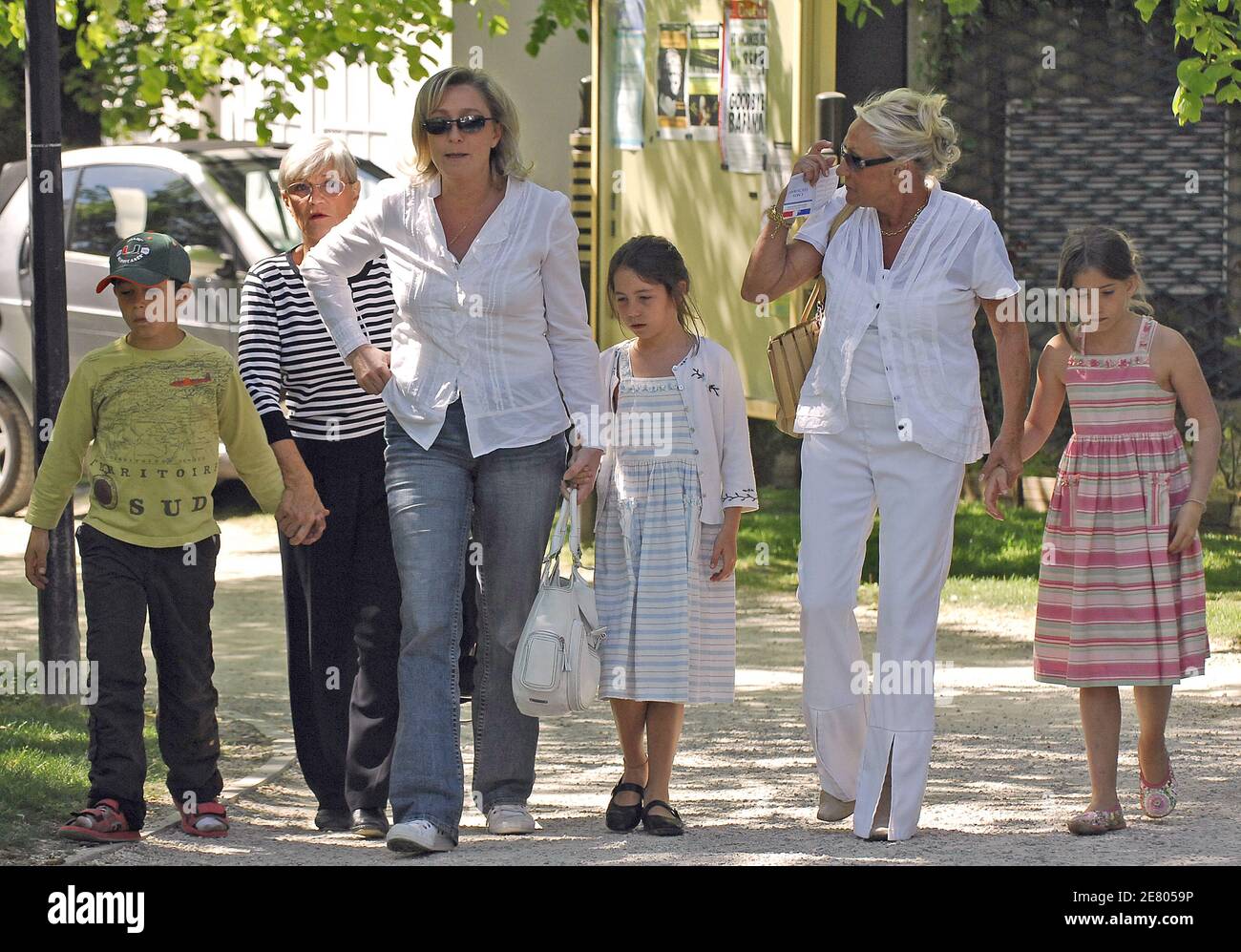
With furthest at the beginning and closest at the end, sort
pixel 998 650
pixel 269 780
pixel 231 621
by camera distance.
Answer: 1. pixel 231 621
2. pixel 998 650
3. pixel 269 780

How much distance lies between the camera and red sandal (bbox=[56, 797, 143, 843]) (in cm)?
534

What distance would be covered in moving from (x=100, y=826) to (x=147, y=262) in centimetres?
146

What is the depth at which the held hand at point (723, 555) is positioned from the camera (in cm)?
572

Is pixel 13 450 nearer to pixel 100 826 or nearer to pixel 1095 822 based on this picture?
pixel 100 826

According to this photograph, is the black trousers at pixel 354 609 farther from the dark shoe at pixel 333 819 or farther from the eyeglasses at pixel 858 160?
the eyeglasses at pixel 858 160

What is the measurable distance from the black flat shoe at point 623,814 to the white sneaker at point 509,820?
0.69ft

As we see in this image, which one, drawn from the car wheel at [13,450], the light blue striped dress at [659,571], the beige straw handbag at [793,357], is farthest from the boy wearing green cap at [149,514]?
the car wheel at [13,450]

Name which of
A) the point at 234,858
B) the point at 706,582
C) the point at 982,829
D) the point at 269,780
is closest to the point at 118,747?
the point at 234,858

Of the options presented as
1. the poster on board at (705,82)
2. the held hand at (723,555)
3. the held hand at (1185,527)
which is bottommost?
the held hand at (723,555)

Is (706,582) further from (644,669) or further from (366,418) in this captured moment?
(366,418)

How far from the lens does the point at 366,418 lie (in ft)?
18.5

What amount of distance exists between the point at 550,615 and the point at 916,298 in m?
1.24

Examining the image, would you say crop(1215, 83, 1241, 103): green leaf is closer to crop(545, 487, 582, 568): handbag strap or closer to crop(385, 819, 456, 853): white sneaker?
crop(545, 487, 582, 568): handbag strap

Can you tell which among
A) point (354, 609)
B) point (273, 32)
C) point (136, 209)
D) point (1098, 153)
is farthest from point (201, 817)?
point (1098, 153)
